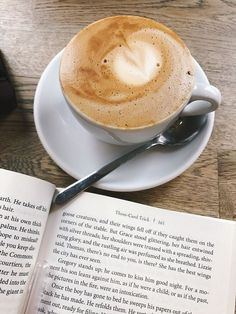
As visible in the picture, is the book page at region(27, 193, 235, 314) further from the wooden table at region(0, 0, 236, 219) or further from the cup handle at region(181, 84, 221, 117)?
the cup handle at region(181, 84, 221, 117)

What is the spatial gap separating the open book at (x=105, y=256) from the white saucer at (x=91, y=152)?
33 mm

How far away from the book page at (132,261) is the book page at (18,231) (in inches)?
0.8

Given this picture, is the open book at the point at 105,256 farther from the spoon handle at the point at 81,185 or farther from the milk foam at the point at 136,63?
the milk foam at the point at 136,63

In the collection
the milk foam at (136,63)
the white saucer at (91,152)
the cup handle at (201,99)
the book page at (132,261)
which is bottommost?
the book page at (132,261)

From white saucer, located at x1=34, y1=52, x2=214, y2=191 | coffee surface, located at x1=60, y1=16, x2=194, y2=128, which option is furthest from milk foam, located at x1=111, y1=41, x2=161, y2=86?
white saucer, located at x1=34, y1=52, x2=214, y2=191

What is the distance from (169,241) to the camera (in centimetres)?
58

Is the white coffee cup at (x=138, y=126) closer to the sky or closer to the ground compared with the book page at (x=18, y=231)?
closer to the sky

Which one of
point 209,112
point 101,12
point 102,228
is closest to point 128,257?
point 102,228

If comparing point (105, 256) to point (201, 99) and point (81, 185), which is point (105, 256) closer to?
point (81, 185)

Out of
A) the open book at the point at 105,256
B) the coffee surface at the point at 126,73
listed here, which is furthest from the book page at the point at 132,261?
the coffee surface at the point at 126,73

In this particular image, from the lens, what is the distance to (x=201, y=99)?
57 centimetres

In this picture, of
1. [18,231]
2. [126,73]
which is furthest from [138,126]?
[18,231]

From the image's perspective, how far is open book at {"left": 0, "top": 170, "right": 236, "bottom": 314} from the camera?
0.55 m

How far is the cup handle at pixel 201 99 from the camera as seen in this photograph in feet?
1.86
